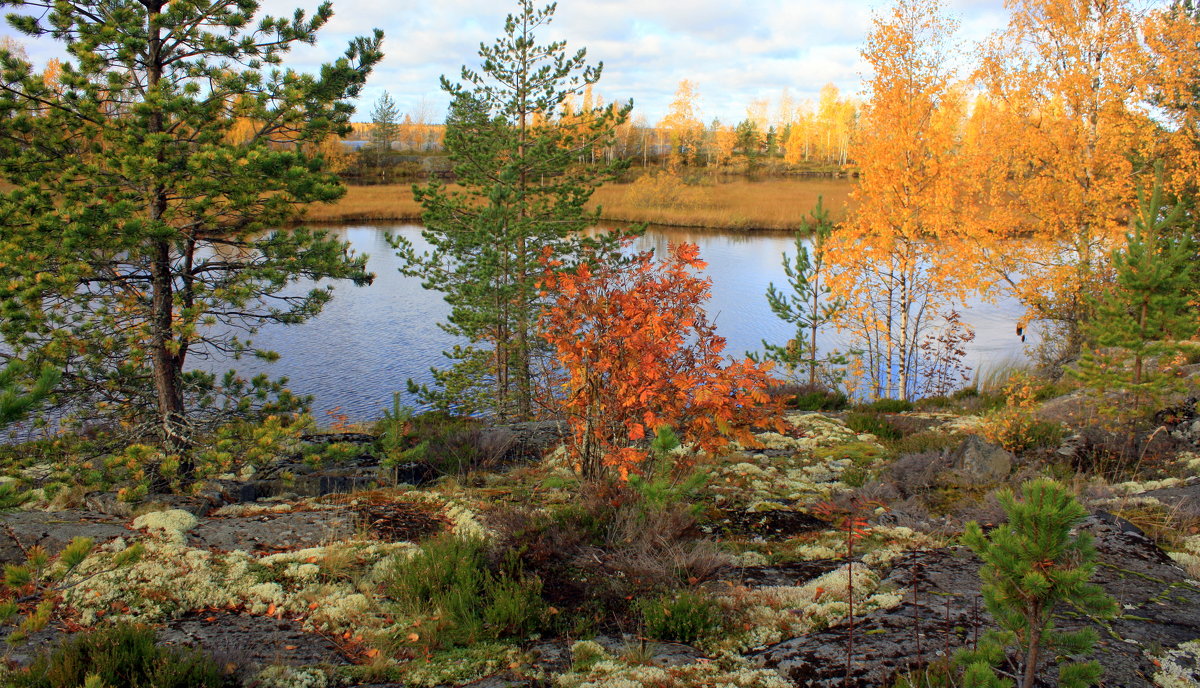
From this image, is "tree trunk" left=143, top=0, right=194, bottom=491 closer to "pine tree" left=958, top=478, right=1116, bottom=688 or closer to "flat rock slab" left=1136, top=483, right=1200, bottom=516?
"pine tree" left=958, top=478, right=1116, bottom=688

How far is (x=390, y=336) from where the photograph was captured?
2039 centimetres

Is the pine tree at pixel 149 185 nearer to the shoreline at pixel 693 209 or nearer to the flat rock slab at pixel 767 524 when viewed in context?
the flat rock slab at pixel 767 524

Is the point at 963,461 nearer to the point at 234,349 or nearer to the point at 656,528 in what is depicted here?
the point at 656,528

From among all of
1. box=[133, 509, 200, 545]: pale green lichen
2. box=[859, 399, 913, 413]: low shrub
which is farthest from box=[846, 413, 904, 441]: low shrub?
box=[133, 509, 200, 545]: pale green lichen

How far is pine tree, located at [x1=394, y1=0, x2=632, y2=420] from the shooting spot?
12.4m

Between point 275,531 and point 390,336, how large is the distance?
1559cm

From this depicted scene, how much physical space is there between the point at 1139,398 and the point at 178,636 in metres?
10.4

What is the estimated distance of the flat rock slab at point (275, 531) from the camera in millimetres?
5062

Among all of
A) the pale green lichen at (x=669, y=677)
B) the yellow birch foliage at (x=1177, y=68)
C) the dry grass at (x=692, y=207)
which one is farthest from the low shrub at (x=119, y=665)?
the dry grass at (x=692, y=207)

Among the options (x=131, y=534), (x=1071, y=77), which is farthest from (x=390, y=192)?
(x=131, y=534)

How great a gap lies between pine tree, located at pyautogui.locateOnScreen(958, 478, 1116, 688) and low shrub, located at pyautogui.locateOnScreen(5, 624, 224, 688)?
319cm

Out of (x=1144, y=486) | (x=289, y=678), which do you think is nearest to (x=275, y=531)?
(x=289, y=678)

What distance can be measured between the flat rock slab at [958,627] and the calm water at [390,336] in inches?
354

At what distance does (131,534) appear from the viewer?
4.94 metres
